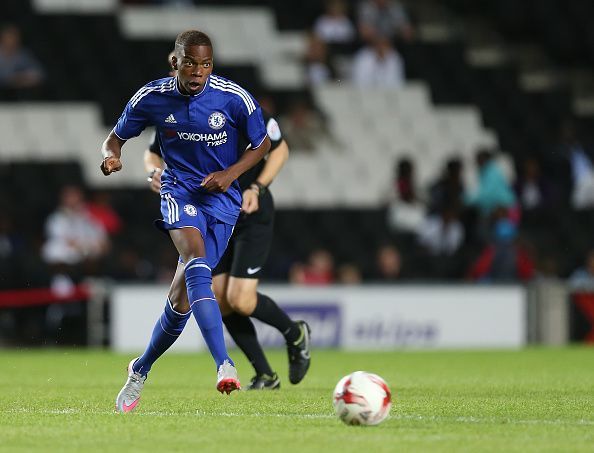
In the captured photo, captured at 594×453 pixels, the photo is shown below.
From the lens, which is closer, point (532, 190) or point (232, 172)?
point (232, 172)

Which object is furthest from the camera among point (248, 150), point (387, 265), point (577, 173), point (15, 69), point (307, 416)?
point (577, 173)

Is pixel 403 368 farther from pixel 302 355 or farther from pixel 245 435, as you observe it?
pixel 245 435

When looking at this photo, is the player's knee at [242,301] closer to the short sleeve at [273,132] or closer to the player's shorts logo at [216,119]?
the short sleeve at [273,132]

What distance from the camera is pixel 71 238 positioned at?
1539cm

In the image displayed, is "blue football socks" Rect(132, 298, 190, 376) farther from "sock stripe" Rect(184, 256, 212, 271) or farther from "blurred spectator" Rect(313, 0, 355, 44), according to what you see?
"blurred spectator" Rect(313, 0, 355, 44)

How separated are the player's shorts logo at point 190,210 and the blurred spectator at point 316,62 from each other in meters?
11.2

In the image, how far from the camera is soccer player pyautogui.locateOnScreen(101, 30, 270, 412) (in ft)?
23.5

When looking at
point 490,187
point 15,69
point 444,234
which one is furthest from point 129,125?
point 15,69

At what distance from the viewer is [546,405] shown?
7.61 metres

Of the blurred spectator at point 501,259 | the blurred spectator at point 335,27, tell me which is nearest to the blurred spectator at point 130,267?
the blurred spectator at point 501,259

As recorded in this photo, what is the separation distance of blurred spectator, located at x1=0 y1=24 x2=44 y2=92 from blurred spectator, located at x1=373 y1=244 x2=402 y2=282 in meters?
4.70

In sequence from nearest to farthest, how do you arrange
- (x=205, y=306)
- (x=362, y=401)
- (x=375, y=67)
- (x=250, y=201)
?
(x=362, y=401), (x=205, y=306), (x=250, y=201), (x=375, y=67)

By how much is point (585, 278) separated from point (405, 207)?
2299 mm

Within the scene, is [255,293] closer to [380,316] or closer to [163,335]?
[163,335]
